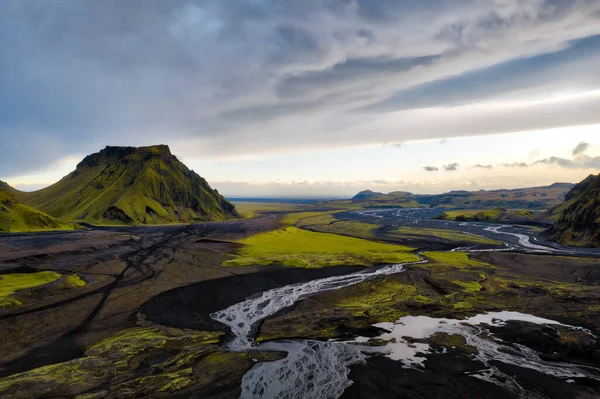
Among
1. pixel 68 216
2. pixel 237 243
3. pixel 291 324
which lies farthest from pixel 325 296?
pixel 68 216

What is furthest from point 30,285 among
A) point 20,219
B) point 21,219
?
point 21,219

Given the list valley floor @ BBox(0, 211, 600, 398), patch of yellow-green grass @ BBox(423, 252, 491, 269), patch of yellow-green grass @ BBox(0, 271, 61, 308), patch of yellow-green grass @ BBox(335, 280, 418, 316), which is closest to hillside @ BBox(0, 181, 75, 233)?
valley floor @ BBox(0, 211, 600, 398)

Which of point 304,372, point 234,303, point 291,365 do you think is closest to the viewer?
point 304,372

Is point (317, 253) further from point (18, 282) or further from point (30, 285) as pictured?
point (18, 282)

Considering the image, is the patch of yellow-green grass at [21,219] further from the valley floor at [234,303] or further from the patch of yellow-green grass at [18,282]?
the patch of yellow-green grass at [18,282]

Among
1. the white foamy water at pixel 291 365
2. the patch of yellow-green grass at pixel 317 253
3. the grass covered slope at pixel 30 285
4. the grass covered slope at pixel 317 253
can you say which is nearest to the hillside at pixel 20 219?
the grass covered slope at pixel 317 253

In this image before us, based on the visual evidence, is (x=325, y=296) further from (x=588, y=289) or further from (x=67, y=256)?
(x=67, y=256)

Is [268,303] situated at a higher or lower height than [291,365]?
lower

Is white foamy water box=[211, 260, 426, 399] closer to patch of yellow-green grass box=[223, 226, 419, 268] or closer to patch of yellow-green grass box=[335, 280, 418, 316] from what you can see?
patch of yellow-green grass box=[335, 280, 418, 316]
